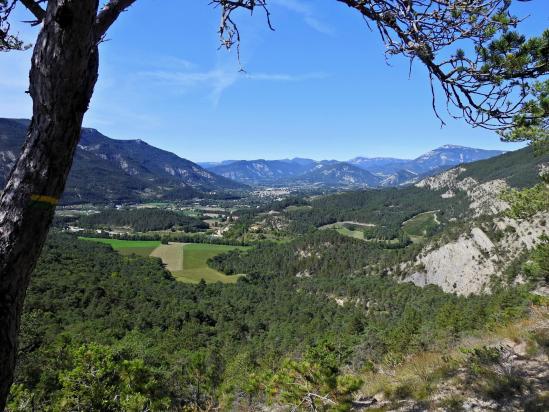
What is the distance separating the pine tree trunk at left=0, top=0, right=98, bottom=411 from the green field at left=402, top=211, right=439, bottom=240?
528ft

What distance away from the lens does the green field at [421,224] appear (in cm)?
15468

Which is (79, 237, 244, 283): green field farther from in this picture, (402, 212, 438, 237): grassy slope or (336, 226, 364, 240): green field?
(402, 212, 438, 237): grassy slope

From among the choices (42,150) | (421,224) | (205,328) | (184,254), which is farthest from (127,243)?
(42,150)

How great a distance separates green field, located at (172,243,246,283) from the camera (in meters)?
91.7

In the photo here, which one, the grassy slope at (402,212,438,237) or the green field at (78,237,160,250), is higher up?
the grassy slope at (402,212,438,237)

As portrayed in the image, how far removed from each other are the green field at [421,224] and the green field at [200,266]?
259 feet

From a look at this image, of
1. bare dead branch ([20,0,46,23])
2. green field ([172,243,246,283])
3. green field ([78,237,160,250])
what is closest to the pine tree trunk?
bare dead branch ([20,0,46,23])

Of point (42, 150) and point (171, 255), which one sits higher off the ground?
point (42, 150)

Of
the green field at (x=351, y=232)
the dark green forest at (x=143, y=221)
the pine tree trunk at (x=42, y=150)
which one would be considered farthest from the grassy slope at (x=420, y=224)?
the pine tree trunk at (x=42, y=150)

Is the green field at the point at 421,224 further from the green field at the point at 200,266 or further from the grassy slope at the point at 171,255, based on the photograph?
the grassy slope at the point at 171,255

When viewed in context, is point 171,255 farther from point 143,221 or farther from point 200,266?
point 143,221

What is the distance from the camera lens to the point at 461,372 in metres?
6.13

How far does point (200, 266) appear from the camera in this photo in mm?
103562

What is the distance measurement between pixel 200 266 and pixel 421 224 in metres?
109
